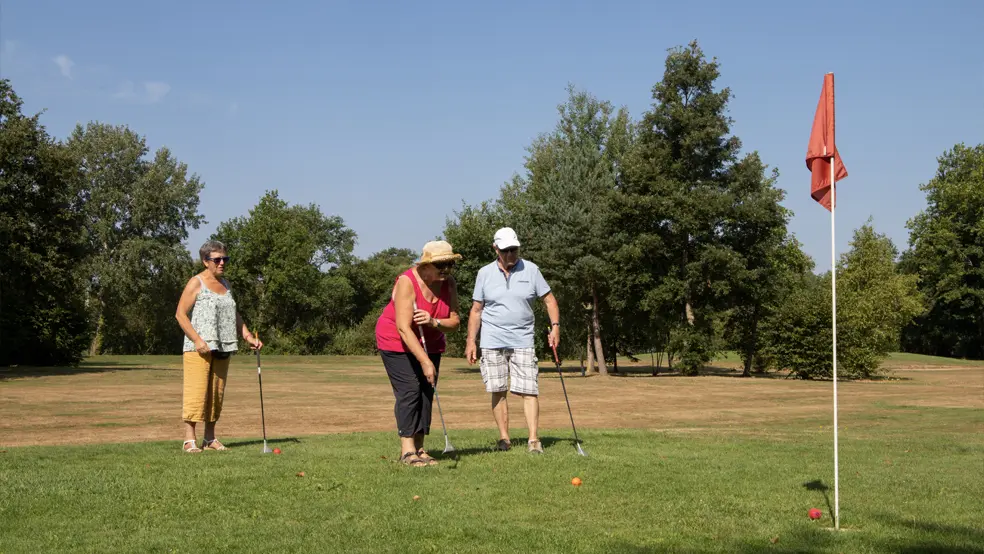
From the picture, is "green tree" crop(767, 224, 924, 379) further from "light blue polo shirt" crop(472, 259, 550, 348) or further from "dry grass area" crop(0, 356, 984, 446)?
"light blue polo shirt" crop(472, 259, 550, 348)

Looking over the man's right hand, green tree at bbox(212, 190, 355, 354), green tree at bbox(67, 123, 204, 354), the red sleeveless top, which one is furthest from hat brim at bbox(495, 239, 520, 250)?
green tree at bbox(212, 190, 355, 354)

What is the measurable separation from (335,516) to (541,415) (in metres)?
12.0

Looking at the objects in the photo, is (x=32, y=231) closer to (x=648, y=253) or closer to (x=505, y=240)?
(x=648, y=253)

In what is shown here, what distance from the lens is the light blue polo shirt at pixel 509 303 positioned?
10.1 m

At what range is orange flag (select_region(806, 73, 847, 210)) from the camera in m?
6.88

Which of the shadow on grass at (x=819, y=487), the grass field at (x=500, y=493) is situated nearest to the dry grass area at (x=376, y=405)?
the grass field at (x=500, y=493)

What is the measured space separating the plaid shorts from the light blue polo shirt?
0.09 meters

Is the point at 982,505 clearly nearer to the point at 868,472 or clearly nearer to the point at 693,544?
the point at 868,472

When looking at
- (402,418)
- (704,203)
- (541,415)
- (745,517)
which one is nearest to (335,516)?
(402,418)

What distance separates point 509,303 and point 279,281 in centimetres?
7255

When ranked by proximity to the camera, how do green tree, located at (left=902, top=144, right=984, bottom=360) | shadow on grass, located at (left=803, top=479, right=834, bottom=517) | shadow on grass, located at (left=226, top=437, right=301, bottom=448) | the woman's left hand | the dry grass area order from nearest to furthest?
shadow on grass, located at (left=803, top=479, right=834, bottom=517) → the woman's left hand → shadow on grass, located at (left=226, top=437, right=301, bottom=448) → the dry grass area → green tree, located at (left=902, top=144, right=984, bottom=360)

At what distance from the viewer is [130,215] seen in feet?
223

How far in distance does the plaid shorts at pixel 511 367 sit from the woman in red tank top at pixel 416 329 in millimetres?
1032

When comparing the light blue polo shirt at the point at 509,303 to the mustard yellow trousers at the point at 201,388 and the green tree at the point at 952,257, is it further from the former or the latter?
the green tree at the point at 952,257
